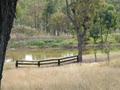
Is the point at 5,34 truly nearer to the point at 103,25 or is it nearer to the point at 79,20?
the point at 79,20

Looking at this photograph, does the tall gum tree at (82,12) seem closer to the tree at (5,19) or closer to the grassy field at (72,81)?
the grassy field at (72,81)

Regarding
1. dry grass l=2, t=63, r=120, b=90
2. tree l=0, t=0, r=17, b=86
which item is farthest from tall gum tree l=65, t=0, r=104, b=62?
tree l=0, t=0, r=17, b=86

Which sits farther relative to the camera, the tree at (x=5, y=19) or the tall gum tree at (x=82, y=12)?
the tall gum tree at (x=82, y=12)

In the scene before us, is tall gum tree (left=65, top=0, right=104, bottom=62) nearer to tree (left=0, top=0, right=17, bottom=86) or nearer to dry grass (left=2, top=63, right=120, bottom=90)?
dry grass (left=2, top=63, right=120, bottom=90)

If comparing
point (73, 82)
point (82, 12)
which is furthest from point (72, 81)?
point (82, 12)

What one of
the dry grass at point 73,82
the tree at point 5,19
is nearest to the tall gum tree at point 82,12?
the dry grass at point 73,82

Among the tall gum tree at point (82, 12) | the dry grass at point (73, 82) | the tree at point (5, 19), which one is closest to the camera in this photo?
the tree at point (5, 19)

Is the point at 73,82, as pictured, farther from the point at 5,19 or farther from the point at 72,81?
the point at 5,19

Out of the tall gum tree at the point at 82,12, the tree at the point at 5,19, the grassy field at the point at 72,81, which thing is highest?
the tall gum tree at the point at 82,12

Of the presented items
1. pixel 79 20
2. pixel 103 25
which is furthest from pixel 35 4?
pixel 79 20

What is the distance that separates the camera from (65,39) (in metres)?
76.9

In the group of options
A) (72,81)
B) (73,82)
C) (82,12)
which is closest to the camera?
(73,82)

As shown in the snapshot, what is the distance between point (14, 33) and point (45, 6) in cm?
1358

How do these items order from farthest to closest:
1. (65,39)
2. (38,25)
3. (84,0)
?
(38,25) < (65,39) < (84,0)
